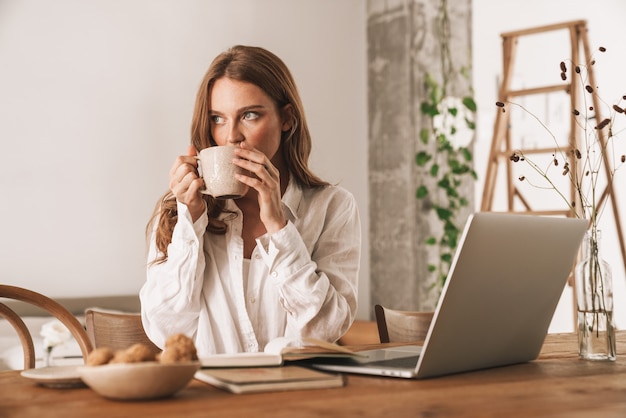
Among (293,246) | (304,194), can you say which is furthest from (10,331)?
(293,246)

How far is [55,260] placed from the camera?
388 centimetres

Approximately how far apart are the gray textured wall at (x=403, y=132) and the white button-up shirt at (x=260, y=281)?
2523 mm

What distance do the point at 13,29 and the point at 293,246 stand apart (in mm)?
2893

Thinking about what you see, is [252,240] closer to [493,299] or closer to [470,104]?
[493,299]

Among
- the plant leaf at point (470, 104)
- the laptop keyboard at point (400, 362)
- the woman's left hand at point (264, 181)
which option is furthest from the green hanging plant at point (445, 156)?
the laptop keyboard at point (400, 362)

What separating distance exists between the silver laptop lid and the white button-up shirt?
0.48 metres

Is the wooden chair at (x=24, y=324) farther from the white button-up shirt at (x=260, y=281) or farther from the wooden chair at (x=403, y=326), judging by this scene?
the wooden chair at (x=403, y=326)

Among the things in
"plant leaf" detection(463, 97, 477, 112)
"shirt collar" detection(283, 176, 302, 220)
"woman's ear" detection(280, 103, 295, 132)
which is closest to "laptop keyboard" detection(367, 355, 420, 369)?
"shirt collar" detection(283, 176, 302, 220)

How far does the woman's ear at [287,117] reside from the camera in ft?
5.88

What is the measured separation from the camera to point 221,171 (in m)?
1.33

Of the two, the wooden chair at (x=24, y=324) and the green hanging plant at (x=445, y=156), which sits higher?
the green hanging plant at (x=445, y=156)

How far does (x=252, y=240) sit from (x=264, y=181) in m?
0.36

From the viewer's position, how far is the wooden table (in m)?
0.81

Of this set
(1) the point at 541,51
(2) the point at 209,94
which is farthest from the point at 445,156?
(2) the point at 209,94
